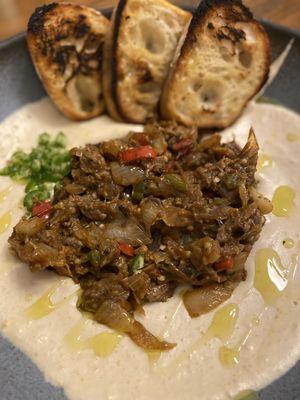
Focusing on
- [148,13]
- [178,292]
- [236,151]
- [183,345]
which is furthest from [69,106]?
[183,345]

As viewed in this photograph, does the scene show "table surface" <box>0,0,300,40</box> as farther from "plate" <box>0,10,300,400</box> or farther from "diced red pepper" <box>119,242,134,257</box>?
"diced red pepper" <box>119,242,134,257</box>

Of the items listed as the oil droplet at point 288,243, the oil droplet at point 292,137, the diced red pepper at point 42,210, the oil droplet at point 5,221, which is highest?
the oil droplet at point 292,137

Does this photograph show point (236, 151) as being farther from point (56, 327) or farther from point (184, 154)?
point (56, 327)

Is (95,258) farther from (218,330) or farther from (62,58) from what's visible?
(62,58)

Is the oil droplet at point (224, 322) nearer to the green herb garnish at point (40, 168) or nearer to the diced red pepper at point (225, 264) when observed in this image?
the diced red pepper at point (225, 264)

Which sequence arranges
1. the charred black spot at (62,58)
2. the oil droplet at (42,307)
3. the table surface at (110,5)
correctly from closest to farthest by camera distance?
the oil droplet at (42,307) < the charred black spot at (62,58) < the table surface at (110,5)

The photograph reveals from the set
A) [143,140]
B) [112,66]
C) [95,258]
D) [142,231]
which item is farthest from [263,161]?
[95,258]

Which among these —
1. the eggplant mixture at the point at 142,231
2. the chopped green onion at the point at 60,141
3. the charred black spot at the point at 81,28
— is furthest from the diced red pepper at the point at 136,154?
the charred black spot at the point at 81,28

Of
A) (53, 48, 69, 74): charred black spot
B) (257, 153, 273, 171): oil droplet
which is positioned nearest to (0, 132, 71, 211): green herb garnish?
(53, 48, 69, 74): charred black spot
